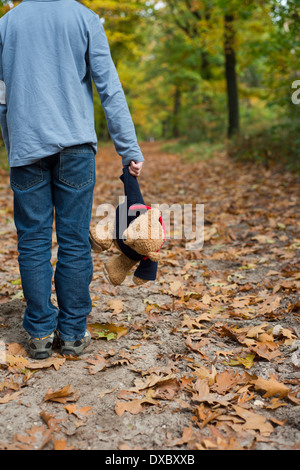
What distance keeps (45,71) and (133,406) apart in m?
1.93

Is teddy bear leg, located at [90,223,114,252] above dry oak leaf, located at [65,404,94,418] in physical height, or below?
above

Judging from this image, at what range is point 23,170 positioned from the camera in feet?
8.14

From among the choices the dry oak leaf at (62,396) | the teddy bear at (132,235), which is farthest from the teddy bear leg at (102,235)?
the dry oak leaf at (62,396)

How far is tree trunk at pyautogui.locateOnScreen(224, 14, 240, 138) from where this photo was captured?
13391 millimetres

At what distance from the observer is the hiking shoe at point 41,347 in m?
2.64

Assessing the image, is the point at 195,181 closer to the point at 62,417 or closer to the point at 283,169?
the point at 283,169

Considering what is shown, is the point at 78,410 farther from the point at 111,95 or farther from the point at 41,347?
the point at 111,95

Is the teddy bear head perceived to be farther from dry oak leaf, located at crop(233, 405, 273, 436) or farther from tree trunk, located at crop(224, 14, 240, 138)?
tree trunk, located at crop(224, 14, 240, 138)

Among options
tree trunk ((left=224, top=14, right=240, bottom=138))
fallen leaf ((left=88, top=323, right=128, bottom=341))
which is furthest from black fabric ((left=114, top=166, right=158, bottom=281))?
tree trunk ((left=224, top=14, right=240, bottom=138))

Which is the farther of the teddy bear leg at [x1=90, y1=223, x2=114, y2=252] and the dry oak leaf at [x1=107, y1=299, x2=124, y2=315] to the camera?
the dry oak leaf at [x1=107, y1=299, x2=124, y2=315]

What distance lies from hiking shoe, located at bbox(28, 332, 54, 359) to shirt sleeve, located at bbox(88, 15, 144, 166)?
123 cm

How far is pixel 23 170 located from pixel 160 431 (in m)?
1.62

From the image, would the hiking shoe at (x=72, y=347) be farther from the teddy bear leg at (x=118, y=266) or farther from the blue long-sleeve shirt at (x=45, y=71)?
the blue long-sleeve shirt at (x=45, y=71)
